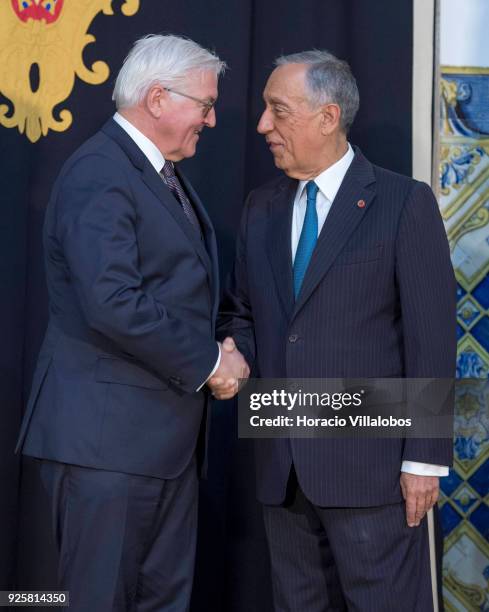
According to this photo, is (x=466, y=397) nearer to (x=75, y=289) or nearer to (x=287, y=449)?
(x=287, y=449)

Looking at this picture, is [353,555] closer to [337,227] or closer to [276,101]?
[337,227]

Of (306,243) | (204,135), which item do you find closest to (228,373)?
(306,243)

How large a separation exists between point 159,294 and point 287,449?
47 centimetres

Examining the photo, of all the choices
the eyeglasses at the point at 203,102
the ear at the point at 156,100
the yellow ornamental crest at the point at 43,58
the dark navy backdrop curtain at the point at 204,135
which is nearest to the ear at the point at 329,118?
the eyeglasses at the point at 203,102

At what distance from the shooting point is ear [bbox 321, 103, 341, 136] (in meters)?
2.45

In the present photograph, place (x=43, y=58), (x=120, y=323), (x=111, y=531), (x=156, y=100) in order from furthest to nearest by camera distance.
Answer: (x=43, y=58)
(x=156, y=100)
(x=111, y=531)
(x=120, y=323)

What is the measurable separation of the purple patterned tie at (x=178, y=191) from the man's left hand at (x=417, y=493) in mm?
731

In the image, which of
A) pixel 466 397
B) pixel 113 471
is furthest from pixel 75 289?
pixel 466 397

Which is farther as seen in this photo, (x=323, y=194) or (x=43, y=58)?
(x=43, y=58)

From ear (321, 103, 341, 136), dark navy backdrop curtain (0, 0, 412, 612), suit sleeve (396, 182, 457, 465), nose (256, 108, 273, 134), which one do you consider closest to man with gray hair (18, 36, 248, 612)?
nose (256, 108, 273, 134)

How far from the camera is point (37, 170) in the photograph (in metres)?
2.94

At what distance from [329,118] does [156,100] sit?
42 cm

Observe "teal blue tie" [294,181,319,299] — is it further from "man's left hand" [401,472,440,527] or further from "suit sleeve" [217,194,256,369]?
"man's left hand" [401,472,440,527]

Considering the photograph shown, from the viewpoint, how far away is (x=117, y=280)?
2.10m
